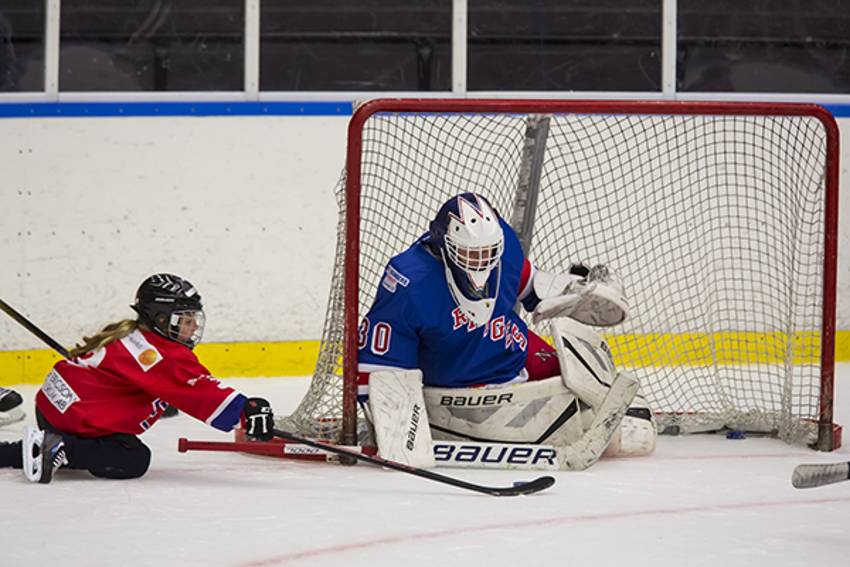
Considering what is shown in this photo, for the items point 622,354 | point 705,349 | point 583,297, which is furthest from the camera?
point 622,354

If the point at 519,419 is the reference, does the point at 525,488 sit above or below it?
below

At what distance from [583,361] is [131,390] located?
132cm

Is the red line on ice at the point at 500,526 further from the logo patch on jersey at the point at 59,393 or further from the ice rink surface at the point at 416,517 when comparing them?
the logo patch on jersey at the point at 59,393

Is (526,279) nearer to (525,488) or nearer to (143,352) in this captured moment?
(525,488)

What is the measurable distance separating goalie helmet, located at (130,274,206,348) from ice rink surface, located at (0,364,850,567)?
39cm

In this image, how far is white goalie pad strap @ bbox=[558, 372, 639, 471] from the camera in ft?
12.8

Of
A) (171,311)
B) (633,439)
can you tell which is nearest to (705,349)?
(633,439)

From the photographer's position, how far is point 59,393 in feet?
12.0

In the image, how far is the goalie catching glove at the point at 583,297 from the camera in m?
4.29

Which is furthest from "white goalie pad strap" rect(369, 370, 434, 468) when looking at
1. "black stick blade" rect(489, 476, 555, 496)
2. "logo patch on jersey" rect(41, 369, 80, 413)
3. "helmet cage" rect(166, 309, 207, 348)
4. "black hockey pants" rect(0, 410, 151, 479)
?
"logo patch on jersey" rect(41, 369, 80, 413)

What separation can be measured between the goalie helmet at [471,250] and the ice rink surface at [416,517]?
19.8 inches

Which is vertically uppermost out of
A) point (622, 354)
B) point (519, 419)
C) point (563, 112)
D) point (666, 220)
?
point (563, 112)

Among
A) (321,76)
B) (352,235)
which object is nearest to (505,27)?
(321,76)

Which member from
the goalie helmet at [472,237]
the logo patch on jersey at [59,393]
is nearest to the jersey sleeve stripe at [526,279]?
the goalie helmet at [472,237]
